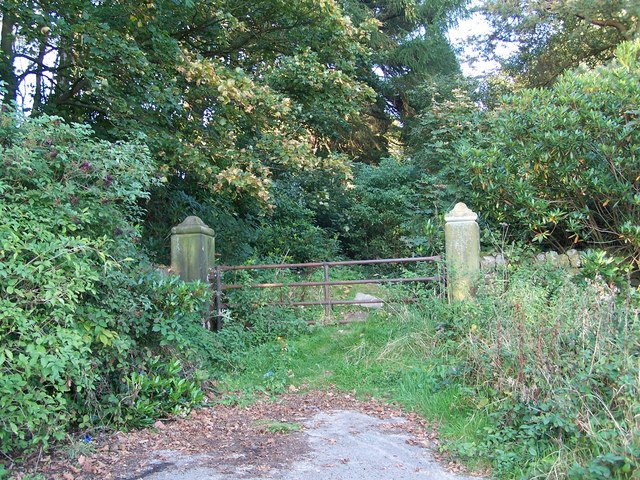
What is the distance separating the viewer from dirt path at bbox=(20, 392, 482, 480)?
13.5 feet

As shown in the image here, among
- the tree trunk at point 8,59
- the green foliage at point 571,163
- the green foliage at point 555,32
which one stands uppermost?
the green foliage at point 555,32

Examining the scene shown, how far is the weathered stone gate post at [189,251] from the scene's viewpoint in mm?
7871

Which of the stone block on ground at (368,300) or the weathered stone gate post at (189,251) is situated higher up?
the weathered stone gate post at (189,251)

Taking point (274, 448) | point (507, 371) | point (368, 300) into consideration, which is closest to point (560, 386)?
point (507, 371)

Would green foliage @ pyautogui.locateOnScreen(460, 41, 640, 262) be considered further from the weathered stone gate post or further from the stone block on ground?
the weathered stone gate post

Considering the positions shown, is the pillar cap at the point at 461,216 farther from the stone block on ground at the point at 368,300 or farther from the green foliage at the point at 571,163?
the stone block on ground at the point at 368,300

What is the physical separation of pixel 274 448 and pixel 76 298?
1.99m

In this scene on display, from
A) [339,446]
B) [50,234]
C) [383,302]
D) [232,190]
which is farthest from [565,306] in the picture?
[232,190]

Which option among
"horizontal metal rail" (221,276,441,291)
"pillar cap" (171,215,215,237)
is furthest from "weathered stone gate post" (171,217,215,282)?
"horizontal metal rail" (221,276,441,291)

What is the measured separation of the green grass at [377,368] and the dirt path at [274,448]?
0.81 ft

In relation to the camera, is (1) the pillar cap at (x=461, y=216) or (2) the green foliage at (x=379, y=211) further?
(2) the green foliage at (x=379, y=211)

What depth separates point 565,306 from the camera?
17.0ft

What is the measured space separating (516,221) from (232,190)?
4.29m

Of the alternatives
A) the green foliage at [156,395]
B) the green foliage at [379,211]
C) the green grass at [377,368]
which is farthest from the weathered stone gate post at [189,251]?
the green foliage at [379,211]
